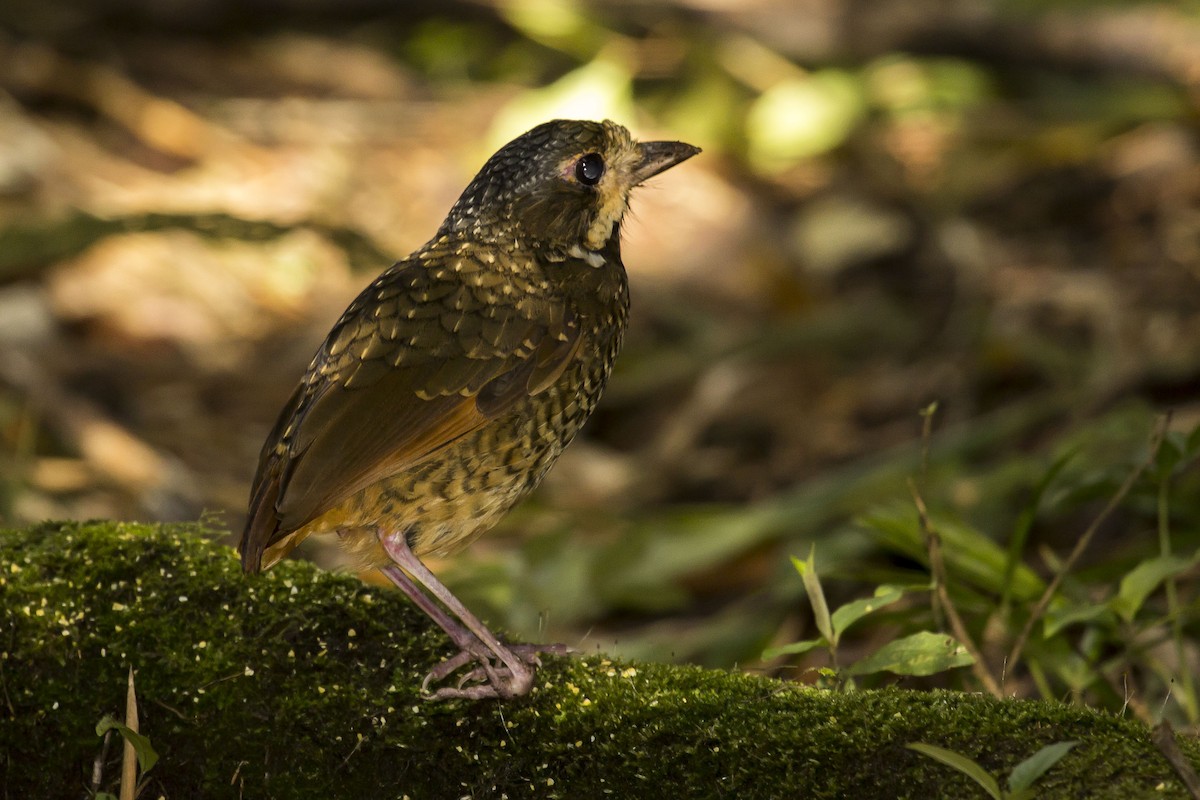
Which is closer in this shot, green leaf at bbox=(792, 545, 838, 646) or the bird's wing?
green leaf at bbox=(792, 545, 838, 646)

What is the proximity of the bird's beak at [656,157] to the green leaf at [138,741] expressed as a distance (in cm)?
169

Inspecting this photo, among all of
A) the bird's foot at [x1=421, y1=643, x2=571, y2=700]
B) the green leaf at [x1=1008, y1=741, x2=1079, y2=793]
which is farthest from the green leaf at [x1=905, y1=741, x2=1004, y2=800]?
the bird's foot at [x1=421, y1=643, x2=571, y2=700]

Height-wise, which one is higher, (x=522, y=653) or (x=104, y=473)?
(x=104, y=473)

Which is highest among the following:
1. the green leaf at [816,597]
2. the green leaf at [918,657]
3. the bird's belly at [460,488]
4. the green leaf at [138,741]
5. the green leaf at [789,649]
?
the bird's belly at [460,488]

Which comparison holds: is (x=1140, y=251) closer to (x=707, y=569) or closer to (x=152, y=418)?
(x=707, y=569)

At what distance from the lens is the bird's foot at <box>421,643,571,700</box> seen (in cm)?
222

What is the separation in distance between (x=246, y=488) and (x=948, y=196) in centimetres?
→ 404

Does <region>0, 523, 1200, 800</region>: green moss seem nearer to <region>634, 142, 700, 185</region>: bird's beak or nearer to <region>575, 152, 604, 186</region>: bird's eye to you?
<region>575, 152, 604, 186</region>: bird's eye

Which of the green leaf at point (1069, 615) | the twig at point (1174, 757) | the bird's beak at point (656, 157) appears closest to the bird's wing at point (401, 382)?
the bird's beak at point (656, 157)

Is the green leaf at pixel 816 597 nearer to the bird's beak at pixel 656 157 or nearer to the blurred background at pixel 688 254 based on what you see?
the bird's beak at pixel 656 157

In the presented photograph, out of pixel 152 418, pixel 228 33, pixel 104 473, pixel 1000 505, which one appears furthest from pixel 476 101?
pixel 1000 505

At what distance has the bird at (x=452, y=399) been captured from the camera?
252 centimetres

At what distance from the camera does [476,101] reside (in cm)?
866

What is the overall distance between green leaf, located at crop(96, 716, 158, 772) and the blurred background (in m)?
1.85
